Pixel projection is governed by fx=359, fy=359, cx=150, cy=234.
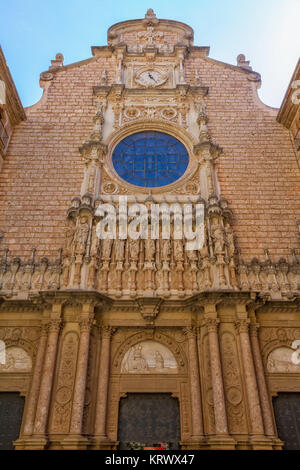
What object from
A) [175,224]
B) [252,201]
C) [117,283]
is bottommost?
[117,283]

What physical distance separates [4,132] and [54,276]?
242 inches

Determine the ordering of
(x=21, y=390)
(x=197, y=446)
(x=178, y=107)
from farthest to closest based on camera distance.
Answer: (x=178, y=107), (x=21, y=390), (x=197, y=446)

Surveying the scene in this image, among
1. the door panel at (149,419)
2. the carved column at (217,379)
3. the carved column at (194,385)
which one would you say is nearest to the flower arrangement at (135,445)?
the door panel at (149,419)

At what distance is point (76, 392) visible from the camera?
320 inches

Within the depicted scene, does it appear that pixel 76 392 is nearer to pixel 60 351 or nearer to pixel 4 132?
pixel 60 351

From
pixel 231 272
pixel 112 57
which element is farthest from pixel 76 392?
pixel 112 57

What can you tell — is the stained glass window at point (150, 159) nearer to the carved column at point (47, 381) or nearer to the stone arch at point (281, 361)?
the carved column at point (47, 381)

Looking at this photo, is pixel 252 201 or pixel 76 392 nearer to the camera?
pixel 76 392

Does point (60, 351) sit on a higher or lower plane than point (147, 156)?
lower

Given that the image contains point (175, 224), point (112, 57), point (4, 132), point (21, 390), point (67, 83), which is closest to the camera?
point (21, 390)

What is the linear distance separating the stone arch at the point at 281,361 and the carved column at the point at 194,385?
1.89 metres

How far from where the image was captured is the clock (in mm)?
14984

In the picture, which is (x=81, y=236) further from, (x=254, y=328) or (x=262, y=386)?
(x=262, y=386)

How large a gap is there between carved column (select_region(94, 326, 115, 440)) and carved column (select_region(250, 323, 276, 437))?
→ 143 inches
